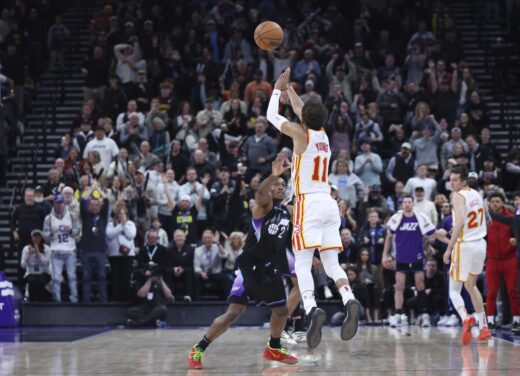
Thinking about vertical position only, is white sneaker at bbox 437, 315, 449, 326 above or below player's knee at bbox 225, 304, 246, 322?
below

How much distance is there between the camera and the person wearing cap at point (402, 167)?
18.3m

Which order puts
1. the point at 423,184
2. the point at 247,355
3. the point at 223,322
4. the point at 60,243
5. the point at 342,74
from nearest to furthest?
the point at 223,322 → the point at 247,355 → the point at 60,243 → the point at 423,184 → the point at 342,74

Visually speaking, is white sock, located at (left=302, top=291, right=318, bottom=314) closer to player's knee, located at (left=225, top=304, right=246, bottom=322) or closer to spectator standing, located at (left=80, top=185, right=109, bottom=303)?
player's knee, located at (left=225, top=304, right=246, bottom=322)

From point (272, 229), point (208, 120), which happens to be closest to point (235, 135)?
point (208, 120)

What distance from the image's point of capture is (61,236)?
16641mm

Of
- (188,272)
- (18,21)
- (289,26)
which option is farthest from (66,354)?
(18,21)

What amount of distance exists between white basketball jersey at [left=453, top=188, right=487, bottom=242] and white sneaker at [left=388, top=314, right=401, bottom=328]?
3232mm

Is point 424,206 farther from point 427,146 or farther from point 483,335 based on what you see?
point 483,335

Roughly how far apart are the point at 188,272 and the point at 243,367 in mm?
7393

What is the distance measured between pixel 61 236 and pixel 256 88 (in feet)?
18.9

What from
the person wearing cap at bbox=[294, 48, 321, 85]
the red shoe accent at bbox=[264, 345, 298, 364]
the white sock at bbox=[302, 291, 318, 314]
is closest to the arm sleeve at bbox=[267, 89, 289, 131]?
the white sock at bbox=[302, 291, 318, 314]

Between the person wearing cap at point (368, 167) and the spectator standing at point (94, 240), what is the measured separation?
5.08 m

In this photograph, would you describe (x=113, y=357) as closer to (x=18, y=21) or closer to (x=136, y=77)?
(x=136, y=77)

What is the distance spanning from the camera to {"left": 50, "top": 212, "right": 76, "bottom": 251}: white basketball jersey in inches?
653
